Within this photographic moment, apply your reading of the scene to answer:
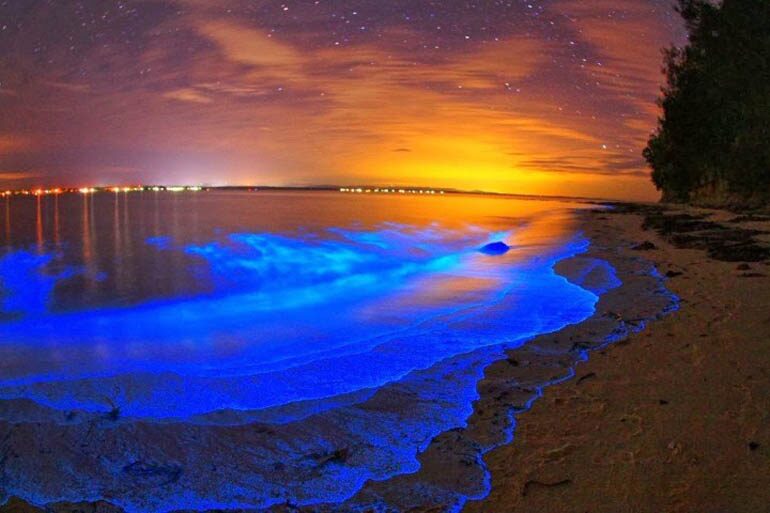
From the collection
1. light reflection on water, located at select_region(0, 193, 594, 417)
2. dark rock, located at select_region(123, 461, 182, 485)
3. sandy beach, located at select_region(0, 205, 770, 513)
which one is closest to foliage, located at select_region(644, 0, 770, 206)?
light reflection on water, located at select_region(0, 193, 594, 417)

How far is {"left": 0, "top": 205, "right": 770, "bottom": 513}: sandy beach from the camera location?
2689 millimetres

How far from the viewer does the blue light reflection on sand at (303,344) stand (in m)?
4.04

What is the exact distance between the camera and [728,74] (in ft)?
72.2

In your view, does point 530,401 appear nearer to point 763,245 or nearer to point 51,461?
point 51,461

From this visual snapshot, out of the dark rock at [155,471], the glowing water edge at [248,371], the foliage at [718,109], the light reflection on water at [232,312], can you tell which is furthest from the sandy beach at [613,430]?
the foliage at [718,109]

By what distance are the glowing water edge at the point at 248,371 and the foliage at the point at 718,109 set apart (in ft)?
49.1

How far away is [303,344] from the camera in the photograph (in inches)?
243

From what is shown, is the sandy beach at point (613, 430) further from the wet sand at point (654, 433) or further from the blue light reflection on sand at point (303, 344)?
the blue light reflection on sand at point (303, 344)

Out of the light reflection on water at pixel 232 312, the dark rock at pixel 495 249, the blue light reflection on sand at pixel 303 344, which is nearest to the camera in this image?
the blue light reflection on sand at pixel 303 344

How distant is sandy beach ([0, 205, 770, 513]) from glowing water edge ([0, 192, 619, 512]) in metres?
0.20

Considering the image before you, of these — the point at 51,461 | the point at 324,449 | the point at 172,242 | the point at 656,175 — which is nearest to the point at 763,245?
the point at 324,449

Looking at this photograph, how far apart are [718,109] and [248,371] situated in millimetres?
33624

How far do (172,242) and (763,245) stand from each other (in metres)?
20.0

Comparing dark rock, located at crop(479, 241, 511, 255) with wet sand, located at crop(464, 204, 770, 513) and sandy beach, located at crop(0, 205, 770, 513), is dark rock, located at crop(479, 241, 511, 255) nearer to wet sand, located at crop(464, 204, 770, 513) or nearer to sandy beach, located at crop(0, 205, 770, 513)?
sandy beach, located at crop(0, 205, 770, 513)
